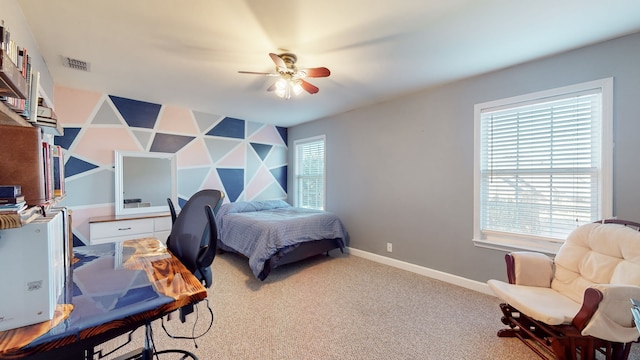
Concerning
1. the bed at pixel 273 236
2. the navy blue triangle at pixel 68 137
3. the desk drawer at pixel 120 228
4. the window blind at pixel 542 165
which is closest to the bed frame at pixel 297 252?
the bed at pixel 273 236

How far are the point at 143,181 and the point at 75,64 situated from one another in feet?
5.48

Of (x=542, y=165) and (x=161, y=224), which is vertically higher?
(x=542, y=165)

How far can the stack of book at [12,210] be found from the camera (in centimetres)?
68

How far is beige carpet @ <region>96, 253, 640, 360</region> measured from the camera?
5.98ft

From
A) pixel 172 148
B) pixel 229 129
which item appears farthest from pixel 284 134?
pixel 172 148

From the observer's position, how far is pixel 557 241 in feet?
7.62

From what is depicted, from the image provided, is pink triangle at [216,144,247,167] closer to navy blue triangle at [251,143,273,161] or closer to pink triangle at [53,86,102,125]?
navy blue triangle at [251,143,273,161]

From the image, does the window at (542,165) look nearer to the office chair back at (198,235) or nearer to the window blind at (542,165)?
the window blind at (542,165)

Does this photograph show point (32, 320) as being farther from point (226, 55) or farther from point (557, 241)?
point (557, 241)

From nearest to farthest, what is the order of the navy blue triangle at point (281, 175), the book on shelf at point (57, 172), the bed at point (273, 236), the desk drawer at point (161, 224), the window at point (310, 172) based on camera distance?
1. the book on shelf at point (57, 172)
2. the bed at point (273, 236)
3. the desk drawer at point (161, 224)
4. the window at point (310, 172)
5. the navy blue triangle at point (281, 175)

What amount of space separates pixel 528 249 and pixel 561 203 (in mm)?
517

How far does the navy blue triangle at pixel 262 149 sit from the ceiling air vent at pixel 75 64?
2.54m

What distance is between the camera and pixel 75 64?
2.48 m

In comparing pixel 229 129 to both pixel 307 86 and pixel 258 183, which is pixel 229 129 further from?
pixel 307 86
